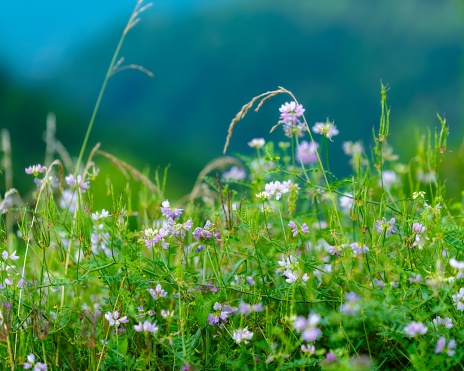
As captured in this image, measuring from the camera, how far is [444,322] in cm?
181

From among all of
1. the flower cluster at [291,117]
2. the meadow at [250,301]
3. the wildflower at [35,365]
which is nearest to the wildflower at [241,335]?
the meadow at [250,301]

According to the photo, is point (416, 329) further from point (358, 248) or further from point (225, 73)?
point (225, 73)

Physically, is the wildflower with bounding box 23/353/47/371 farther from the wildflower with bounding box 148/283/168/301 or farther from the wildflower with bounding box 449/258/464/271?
the wildflower with bounding box 449/258/464/271

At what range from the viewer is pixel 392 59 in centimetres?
4325

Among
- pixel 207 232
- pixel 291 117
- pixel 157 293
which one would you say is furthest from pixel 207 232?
pixel 291 117

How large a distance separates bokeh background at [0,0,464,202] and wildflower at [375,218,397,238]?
1255 inches

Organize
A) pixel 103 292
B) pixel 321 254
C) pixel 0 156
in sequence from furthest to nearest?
pixel 0 156, pixel 103 292, pixel 321 254

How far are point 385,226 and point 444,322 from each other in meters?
0.30

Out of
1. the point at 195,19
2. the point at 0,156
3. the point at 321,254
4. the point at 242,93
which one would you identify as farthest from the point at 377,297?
the point at 195,19

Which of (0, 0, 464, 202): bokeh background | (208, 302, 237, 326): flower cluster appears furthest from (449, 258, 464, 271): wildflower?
(0, 0, 464, 202): bokeh background

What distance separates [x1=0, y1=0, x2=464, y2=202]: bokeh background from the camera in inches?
1512

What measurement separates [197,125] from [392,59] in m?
12.9

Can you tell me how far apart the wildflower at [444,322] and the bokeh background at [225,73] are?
3208 cm

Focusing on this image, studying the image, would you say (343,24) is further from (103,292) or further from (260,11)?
(103,292)
